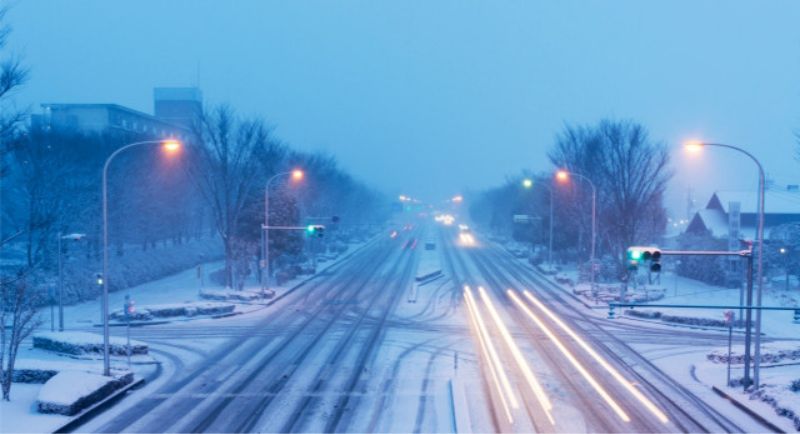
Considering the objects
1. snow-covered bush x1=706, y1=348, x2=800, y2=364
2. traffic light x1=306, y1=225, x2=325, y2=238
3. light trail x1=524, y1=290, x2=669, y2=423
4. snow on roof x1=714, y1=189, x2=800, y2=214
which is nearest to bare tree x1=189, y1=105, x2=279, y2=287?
traffic light x1=306, y1=225, x2=325, y2=238

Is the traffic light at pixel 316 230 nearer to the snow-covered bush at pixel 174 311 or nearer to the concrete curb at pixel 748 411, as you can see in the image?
the snow-covered bush at pixel 174 311

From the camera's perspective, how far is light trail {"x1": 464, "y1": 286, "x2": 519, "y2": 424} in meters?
19.0

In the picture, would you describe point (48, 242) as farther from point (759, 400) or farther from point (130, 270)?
point (759, 400)

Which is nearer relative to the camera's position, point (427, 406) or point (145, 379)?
point (427, 406)

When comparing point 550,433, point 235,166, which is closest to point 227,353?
point 550,433

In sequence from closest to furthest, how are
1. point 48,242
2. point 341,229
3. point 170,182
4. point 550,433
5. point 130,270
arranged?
1. point 550,433
2. point 48,242
3. point 130,270
4. point 170,182
5. point 341,229

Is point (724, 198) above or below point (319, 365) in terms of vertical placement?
above


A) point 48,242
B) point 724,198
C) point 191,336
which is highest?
point 724,198

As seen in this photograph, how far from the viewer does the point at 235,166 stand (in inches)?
1795

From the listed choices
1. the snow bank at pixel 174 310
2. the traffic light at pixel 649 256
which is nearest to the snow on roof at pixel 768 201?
the traffic light at pixel 649 256

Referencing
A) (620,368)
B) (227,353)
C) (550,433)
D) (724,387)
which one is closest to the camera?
(550,433)

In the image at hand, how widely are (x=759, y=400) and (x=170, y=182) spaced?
59235mm

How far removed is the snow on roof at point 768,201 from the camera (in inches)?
2219

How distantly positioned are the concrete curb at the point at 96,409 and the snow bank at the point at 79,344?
4534 millimetres
